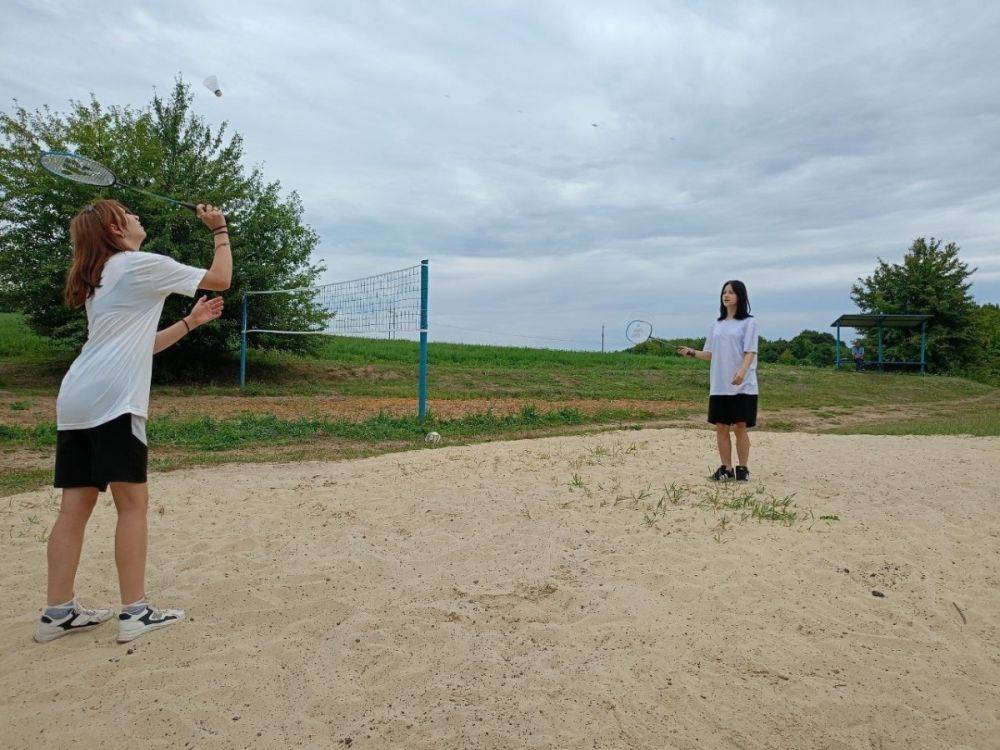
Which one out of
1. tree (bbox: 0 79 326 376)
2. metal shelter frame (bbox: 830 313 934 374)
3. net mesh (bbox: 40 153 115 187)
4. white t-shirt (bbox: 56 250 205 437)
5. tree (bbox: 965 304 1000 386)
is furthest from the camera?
tree (bbox: 965 304 1000 386)

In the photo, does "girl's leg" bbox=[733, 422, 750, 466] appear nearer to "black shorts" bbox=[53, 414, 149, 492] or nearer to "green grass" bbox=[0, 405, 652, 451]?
"green grass" bbox=[0, 405, 652, 451]

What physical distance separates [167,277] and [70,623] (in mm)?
1644

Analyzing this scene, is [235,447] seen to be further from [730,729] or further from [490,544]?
[730,729]

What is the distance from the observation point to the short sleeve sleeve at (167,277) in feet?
10.1

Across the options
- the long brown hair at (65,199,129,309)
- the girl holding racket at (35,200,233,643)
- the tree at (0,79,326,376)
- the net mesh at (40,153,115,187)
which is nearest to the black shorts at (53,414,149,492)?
the girl holding racket at (35,200,233,643)

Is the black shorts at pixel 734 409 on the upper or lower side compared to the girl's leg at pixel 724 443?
upper

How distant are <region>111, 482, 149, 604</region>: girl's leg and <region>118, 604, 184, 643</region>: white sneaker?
69mm

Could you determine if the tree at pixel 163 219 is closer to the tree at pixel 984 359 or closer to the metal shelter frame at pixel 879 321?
the metal shelter frame at pixel 879 321

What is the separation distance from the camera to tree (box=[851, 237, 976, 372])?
101 ft

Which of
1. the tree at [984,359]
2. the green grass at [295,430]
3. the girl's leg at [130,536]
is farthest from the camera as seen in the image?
the tree at [984,359]

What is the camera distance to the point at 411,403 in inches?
540

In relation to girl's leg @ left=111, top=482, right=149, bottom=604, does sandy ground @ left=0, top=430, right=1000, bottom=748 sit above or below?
below

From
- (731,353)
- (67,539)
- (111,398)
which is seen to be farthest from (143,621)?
(731,353)

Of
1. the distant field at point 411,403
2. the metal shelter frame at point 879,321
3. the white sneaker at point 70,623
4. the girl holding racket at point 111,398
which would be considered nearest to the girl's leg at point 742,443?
the distant field at point 411,403
